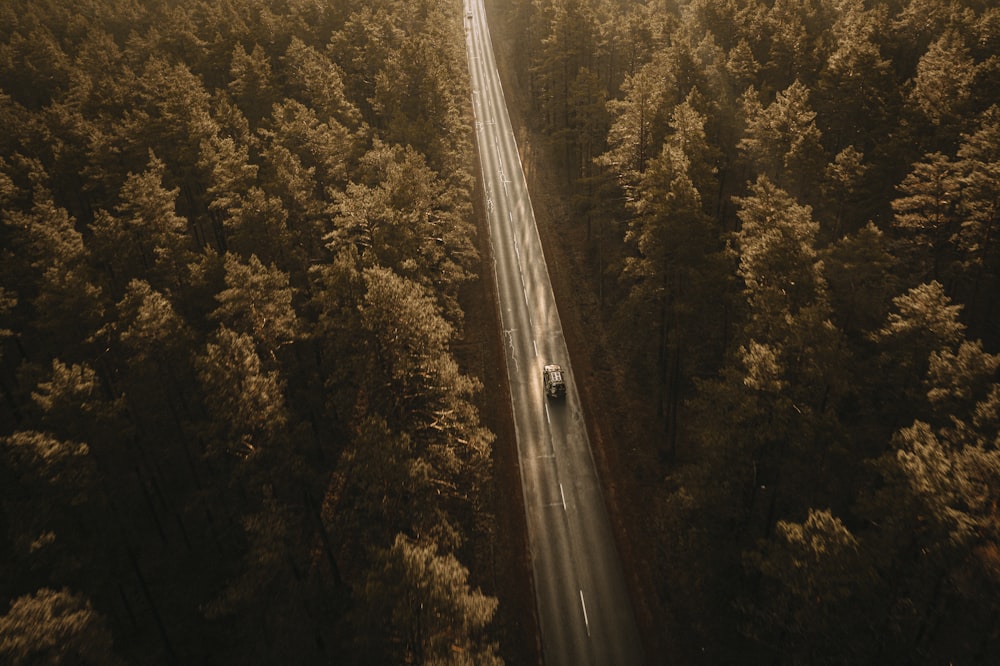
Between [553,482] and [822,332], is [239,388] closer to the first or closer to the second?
[553,482]

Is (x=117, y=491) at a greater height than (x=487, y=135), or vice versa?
(x=487, y=135)

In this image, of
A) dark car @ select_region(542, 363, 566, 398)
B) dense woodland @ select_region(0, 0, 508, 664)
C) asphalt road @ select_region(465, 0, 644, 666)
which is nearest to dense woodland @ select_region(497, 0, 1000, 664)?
asphalt road @ select_region(465, 0, 644, 666)

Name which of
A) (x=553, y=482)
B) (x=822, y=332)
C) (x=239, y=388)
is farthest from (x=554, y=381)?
(x=239, y=388)

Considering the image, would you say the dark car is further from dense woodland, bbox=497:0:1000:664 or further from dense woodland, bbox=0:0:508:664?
dense woodland, bbox=0:0:508:664

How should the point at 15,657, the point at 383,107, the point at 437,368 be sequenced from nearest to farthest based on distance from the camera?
1. the point at 15,657
2. the point at 437,368
3. the point at 383,107

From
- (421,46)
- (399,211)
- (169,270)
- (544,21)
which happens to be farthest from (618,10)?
(169,270)

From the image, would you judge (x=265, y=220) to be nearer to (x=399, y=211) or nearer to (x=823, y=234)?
(x=399, y=211)
